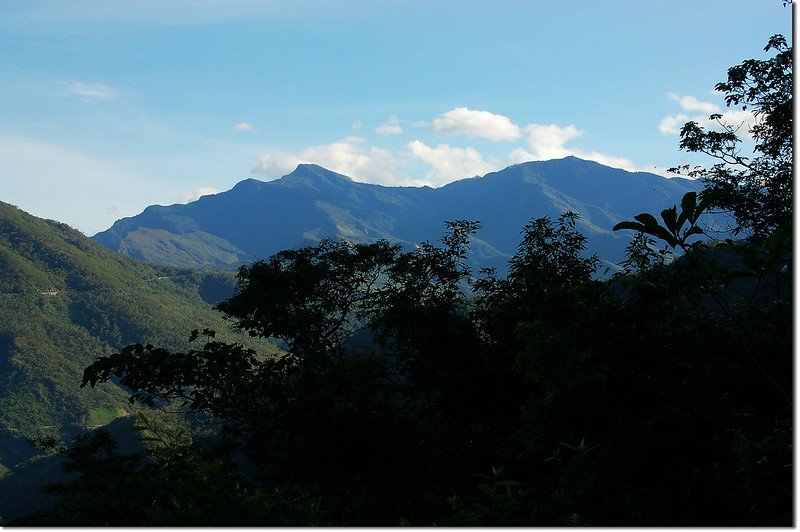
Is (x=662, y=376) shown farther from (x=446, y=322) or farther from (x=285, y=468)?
(x=446, y=322)

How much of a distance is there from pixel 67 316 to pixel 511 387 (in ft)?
470

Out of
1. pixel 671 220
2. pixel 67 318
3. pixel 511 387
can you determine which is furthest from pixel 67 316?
pixel 671 220

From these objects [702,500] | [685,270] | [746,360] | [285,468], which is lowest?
[285,468]

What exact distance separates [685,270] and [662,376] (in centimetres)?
109

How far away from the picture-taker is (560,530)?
3.34 m

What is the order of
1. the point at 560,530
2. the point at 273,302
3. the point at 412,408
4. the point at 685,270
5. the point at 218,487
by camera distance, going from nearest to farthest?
the point at 560,530
the point at 218,487
the point at 685,270
the point at 412,408
the point at 273,302

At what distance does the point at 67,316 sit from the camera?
443 feet

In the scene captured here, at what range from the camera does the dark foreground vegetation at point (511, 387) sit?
3.99 meters

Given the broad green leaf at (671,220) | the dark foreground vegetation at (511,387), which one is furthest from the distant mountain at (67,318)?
the broad green leaf at (671,220)

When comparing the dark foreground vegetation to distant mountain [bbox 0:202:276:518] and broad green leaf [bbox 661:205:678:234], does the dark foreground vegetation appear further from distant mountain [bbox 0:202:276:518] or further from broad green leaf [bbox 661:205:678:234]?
distant mountain [bbox 0:202:276:518]

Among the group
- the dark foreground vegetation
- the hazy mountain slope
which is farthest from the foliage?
the hazy mountain slope

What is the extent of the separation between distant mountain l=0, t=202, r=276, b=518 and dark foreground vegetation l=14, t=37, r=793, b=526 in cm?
7355

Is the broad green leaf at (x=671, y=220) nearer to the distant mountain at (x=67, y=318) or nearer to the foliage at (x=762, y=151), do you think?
the foliage at (x=762, y=151)

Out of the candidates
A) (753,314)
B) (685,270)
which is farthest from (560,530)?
(753,314)
